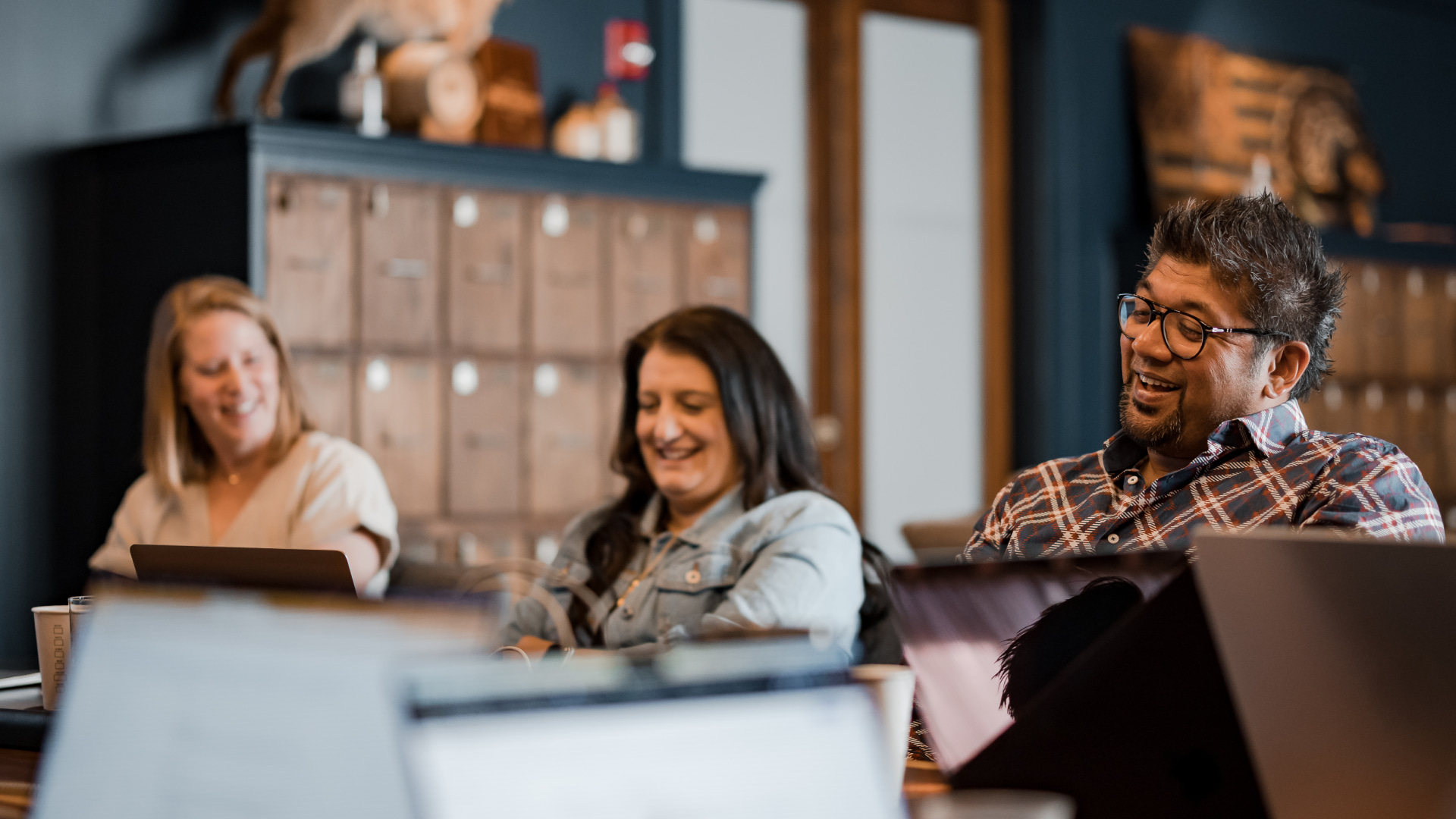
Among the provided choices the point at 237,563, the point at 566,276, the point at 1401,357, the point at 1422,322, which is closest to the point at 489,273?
the point at 566,276

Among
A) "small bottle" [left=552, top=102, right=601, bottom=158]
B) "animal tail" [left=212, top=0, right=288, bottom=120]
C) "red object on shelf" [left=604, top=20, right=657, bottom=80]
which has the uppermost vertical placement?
"red object on shelf" [left=604, top=20, right=657, bottom=80]

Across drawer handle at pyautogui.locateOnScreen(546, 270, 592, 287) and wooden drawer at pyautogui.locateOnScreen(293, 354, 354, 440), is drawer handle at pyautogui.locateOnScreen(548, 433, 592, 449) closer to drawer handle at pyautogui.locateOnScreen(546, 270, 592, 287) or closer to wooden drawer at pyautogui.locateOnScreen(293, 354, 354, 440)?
drawer handle at pyautogui.locateOnScreen(546, 270, 592, 287)

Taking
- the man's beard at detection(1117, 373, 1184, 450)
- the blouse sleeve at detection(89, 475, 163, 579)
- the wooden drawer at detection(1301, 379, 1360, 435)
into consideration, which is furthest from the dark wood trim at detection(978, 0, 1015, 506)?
the man's beard at detection(1117, 373, 1184, 450)

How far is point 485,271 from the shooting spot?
4465mm

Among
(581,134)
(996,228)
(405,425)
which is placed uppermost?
(581,134)

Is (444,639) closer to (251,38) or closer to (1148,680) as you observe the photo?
(1148,680)

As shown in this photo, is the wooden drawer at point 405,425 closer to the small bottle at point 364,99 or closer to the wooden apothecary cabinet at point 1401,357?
the small bottle at point 364,99

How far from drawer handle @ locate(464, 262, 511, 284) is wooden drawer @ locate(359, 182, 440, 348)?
0.11 meters

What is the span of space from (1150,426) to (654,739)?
1.33m

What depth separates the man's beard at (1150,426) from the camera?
6.35ft

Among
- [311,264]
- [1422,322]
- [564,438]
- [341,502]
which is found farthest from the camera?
[1422,322]

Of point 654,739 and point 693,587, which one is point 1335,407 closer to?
point 693,587

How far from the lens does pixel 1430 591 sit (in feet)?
3.16

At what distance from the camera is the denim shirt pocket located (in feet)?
7.79
